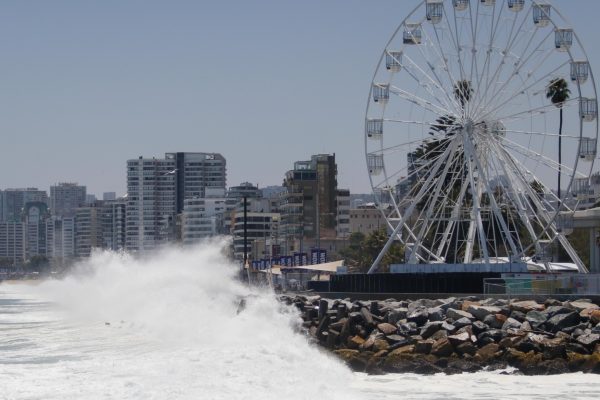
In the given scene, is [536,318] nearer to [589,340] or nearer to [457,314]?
[457,314]

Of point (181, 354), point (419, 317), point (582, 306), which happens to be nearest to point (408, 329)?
point (419, 317)

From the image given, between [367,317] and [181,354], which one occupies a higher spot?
[367,317]

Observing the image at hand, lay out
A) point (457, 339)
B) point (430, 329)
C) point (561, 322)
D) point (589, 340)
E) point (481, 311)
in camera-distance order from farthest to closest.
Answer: point (481, 311) < point (430, 329) < point (561, 322) < point (457, 339) < point (589, 340)

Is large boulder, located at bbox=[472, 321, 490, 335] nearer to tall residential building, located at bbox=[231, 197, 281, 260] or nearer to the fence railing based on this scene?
the fence railing

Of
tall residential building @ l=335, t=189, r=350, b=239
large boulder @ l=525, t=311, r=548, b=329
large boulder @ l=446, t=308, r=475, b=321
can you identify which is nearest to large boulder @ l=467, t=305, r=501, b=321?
large boulder @ l=446, t=308, r=475, b=321

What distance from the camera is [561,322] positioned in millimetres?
37156

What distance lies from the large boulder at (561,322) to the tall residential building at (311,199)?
122752 millimetres

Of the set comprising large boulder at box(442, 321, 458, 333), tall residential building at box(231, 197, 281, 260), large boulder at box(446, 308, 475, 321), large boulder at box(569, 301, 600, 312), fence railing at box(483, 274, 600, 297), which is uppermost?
tall residential building at box(231, 197, 281, 260)

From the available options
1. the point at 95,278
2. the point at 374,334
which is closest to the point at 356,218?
the point at 95,278

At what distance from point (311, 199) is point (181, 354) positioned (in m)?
131

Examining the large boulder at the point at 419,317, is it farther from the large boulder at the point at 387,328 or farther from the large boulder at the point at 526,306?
→ the large boulder at the point at 526,306

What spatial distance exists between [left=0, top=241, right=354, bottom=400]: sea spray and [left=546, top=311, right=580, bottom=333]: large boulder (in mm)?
6545

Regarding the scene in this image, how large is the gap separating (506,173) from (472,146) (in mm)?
1776

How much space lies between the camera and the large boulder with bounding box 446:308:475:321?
3885 centimetres
